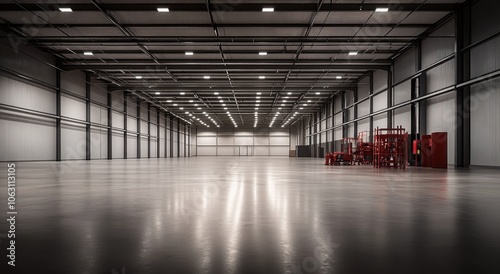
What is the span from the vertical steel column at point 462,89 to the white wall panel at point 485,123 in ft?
0.88

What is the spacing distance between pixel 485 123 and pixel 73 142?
95.7 feet

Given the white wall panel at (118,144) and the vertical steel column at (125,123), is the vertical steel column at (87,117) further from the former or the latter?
the vertical steel column at (125,123)

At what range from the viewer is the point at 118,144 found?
1532 inches

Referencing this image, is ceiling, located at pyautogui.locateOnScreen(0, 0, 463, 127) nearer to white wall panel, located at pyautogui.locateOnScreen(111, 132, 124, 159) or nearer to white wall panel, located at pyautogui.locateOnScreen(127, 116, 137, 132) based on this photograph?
white wall panel, located at pyautogui.locateOnScreen(111, 132, 124, 159)

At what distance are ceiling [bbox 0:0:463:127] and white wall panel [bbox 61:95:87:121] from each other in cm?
299

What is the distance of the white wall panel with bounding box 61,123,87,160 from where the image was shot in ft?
93.4

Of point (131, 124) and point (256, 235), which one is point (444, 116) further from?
point (131, 124)

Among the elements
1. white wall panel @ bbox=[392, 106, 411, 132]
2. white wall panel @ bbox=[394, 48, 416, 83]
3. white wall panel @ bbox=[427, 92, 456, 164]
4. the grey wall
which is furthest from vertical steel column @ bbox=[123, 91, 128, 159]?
white wall panel @ bbox=[427, 92, 456, 164]

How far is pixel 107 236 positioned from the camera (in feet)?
10.5

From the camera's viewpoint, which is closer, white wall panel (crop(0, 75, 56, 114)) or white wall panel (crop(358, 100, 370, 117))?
white wall panel (crop(0, 75, 56, 114))

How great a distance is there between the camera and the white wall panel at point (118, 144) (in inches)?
1485

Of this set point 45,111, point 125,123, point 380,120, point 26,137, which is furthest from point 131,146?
point 380,120

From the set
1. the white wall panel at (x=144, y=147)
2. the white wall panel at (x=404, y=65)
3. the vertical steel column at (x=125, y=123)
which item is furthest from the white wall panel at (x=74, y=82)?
the white wall panel at (x=404, y=65)

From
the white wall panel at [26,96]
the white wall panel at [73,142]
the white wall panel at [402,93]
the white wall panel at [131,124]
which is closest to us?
the white wall panel at [26,96]
